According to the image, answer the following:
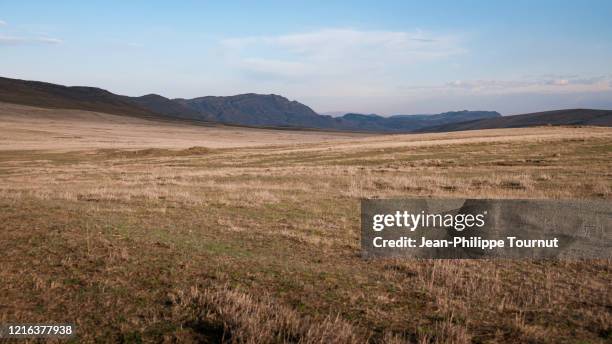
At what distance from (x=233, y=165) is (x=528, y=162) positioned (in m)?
24.3

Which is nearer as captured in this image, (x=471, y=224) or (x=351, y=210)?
(x=471, y=224)

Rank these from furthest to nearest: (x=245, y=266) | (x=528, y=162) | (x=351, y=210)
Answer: (x=528, y=162)
(x=351, y=210)
(x=245, y=266)

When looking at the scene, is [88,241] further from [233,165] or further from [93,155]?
[93,155]

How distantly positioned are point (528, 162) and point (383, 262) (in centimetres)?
2743

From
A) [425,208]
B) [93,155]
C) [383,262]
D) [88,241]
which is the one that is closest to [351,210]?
[425,208]

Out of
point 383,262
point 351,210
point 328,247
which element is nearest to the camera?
point 383,262

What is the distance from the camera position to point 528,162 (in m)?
32.7

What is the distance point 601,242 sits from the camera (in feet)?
35.9

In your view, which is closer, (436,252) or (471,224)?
(436,252)

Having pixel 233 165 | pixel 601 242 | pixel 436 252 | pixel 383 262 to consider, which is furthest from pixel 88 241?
pixel 233 165

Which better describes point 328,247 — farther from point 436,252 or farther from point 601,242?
point 601,242

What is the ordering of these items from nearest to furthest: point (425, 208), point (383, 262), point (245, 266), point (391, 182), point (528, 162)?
point (245, 266), point (383, 262), point (425, 208), point (391, 182), point (528, 162)

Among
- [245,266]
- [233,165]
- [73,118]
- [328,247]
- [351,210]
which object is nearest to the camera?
[245,266]

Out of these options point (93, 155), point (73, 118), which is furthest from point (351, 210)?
point (73, 118)
